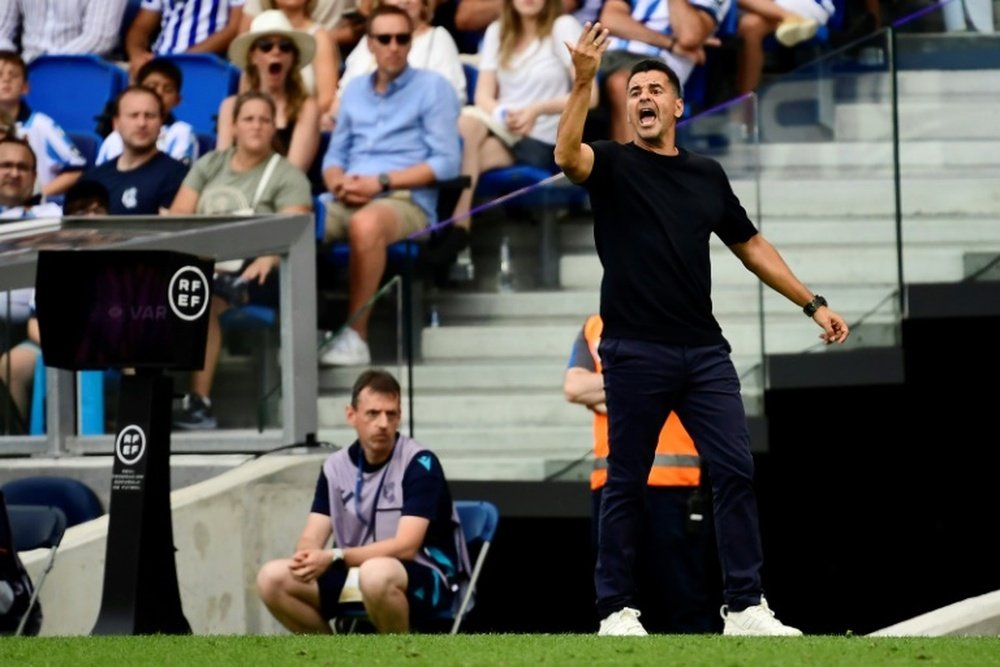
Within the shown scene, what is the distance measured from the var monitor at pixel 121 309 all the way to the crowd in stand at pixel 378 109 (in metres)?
3.02

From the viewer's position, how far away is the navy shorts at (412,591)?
9.22 meters

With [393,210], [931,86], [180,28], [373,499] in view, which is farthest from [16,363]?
[931,86]

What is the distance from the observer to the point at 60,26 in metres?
15.4

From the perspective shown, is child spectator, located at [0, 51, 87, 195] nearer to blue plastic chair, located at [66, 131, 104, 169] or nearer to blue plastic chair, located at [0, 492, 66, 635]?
blue plastic chair, located at [66, 131, 104, 169]

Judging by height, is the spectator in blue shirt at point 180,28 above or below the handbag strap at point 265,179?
above

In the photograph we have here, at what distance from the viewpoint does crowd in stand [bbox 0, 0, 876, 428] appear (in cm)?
1246

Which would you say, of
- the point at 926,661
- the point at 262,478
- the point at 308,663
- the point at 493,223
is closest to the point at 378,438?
the point at 262,478

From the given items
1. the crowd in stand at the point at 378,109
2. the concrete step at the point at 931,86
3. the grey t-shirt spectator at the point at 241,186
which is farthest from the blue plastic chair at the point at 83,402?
the concrete step at the point at 931,86

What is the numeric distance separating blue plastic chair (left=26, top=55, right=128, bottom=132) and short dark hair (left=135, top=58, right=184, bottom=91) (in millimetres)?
672

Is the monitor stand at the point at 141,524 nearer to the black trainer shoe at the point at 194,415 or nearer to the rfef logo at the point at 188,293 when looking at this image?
the rfef logo at the point at 188,293

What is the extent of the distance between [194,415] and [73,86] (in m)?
4.65

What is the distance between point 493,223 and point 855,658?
519 cm

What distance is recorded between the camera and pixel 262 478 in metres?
10.5

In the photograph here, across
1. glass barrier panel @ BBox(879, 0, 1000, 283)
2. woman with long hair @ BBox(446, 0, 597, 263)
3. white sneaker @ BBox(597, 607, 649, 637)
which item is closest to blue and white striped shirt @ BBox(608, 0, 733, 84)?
woman with long hair @ BBox(446, 0, 597, 263)
